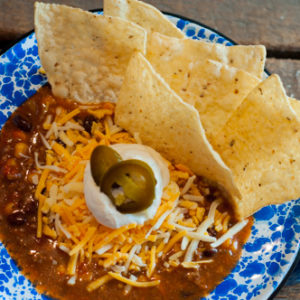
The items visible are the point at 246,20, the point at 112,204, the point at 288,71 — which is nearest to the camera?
the point at 112,204

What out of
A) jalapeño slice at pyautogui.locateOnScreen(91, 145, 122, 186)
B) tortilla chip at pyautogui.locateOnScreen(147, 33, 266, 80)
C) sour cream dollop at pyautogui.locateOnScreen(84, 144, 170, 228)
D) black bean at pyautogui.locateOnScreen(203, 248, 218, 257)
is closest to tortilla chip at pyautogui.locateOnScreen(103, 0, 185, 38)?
tortilla chip at pyautogui.locateOnScreen(147, 33, 266, 80)

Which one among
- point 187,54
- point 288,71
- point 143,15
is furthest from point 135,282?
point 288,71

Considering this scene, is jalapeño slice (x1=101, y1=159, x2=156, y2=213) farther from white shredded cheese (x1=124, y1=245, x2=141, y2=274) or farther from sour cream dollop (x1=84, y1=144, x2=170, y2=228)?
white shredded cheese (x1=124, y1=245, x2=141, y2=274)

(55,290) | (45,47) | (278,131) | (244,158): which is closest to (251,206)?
(244,158)

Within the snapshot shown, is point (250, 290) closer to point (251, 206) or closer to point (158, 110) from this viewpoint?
point (251, 206)

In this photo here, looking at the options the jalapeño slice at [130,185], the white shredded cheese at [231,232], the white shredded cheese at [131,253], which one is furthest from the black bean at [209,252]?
the jalapeño slice at [130,185]

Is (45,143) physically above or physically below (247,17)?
below

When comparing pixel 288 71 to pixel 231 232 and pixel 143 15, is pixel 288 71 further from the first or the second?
pixel 231 232
